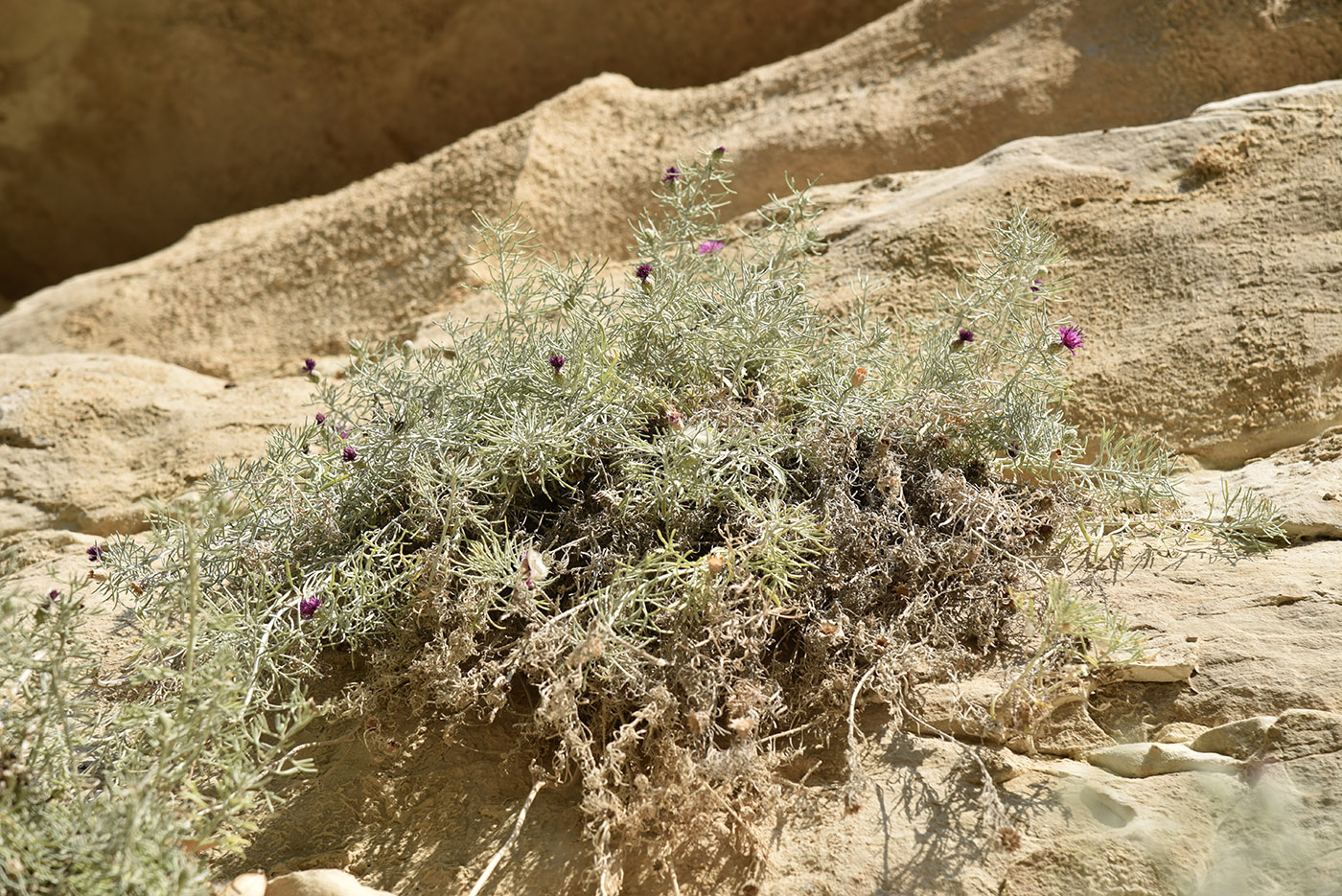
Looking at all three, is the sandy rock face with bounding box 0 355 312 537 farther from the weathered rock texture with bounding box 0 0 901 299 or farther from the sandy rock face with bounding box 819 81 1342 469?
the weathered rock texture with bounding box 0 0 901 299

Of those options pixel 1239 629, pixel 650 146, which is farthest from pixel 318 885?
pixel 650 146

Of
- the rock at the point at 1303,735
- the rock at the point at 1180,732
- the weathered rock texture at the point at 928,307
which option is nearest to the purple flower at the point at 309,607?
the weathered rock texture at the point at 928,307

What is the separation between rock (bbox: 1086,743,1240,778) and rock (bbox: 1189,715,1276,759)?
2cm

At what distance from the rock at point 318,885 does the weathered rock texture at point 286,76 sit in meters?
4.57

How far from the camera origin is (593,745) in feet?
6.15

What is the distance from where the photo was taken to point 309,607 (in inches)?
75.6

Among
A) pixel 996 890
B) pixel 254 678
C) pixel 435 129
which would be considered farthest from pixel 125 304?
pixel 996 890

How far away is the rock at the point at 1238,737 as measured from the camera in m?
1.75

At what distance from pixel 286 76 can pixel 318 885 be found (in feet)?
16.7

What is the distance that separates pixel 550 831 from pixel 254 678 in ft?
1.87

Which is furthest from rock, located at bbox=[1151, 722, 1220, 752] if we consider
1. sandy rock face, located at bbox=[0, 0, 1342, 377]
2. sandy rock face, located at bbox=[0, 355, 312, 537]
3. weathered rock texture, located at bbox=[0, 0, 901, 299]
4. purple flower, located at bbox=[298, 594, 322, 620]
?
weathered rock texture, located at bbox=[0, 0, 901, 299]

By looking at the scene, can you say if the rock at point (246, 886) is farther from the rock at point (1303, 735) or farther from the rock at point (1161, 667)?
the rock at point (1303, 735)

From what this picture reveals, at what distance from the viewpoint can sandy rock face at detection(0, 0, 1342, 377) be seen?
12.4 ft

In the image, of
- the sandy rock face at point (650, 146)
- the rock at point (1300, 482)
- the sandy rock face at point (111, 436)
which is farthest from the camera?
the sandy rock face at point (650, 146)
